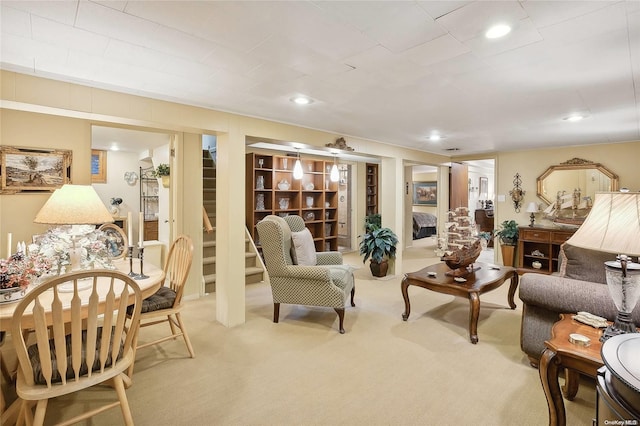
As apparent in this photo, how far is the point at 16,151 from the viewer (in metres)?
2.83

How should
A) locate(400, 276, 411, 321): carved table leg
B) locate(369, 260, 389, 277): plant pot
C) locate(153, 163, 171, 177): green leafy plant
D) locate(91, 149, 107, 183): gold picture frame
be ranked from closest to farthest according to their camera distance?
1. locate(400, 276, 411, 321): carved table leg
2. locate(153, 163, 171, 177): green leafy plant
3. locate(369, 260, 389, 277): plant pot
4. locate(91, 149, 107, 183): gold picture frame

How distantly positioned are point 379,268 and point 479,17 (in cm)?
406

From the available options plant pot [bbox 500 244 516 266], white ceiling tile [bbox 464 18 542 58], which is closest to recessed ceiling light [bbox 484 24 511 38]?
white ceiling tile [bbox 464 18 542 58]

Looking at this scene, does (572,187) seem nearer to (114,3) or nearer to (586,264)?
(586,264)

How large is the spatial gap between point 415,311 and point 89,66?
3.73 m

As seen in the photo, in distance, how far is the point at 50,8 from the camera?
1.52m

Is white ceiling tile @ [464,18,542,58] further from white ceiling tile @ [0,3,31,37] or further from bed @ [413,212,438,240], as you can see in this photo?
bed @ [413,212,438,240]

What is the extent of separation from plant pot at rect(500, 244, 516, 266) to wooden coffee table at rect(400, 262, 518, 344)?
230 cm

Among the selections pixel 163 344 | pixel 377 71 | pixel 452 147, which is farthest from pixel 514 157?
pixel 163 344

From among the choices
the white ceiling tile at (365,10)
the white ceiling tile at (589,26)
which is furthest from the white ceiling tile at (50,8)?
the white ceiling tile at (589,26)

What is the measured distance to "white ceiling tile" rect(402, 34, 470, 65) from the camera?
180cm

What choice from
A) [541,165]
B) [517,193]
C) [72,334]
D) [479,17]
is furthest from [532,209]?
[72,334]

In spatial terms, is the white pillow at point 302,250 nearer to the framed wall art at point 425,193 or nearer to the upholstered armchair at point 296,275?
the upholstered armchair at point 296,275

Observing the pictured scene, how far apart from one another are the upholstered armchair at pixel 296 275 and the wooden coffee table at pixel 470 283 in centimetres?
70
